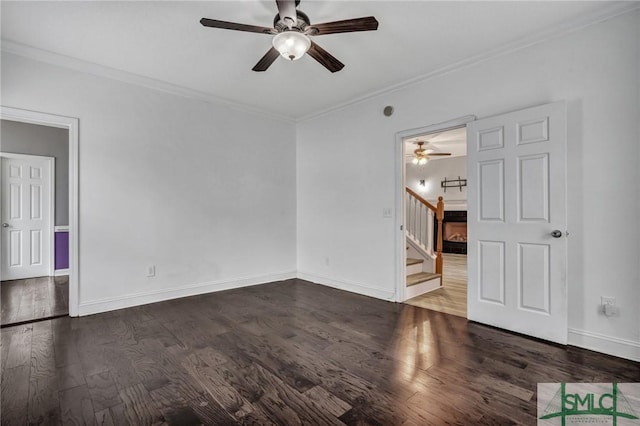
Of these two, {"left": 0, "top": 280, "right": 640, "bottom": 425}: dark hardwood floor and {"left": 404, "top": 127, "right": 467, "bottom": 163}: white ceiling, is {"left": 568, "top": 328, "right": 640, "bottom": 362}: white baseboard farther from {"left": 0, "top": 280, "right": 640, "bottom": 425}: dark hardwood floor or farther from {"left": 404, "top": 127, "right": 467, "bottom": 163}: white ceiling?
{"left": 404, "top": 127, "right": 467, "bottom": 163}: white ceiling

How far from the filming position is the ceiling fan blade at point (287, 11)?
2070 millimetres

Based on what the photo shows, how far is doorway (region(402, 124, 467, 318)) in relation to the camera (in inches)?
163

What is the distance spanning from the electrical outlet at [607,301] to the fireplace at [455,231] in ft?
20.2

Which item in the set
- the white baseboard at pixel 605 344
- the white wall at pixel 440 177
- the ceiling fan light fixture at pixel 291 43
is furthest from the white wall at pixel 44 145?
the white wall at pixel 440 177

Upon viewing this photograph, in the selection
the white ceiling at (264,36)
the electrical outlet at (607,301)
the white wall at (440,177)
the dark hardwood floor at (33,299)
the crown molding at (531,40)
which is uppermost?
the white ceiling at (264,36)

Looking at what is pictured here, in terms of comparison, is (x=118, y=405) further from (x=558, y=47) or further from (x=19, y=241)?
(x=19, y=241)

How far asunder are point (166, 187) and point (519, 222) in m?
3.96

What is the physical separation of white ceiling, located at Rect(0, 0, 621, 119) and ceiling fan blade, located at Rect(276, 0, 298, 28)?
1.06ft

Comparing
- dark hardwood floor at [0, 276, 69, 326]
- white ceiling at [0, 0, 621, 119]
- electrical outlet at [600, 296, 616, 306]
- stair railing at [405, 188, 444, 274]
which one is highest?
white ceiling at [0, 0, 621, 119]

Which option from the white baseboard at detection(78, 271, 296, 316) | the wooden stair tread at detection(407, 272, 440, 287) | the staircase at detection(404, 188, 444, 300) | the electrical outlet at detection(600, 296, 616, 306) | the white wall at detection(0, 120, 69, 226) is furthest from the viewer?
the white wall at detection(0, 120, 69, 226)

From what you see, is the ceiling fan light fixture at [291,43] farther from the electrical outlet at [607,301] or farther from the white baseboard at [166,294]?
the white baseboard at [166,294]

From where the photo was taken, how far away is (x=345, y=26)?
2252 millimetres

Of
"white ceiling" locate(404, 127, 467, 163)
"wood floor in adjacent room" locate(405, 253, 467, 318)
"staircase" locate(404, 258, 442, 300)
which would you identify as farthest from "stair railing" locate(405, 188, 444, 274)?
"white ceiling" locate(404, 127, 467, 163)

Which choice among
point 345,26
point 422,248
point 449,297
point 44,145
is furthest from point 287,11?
point 44,145
